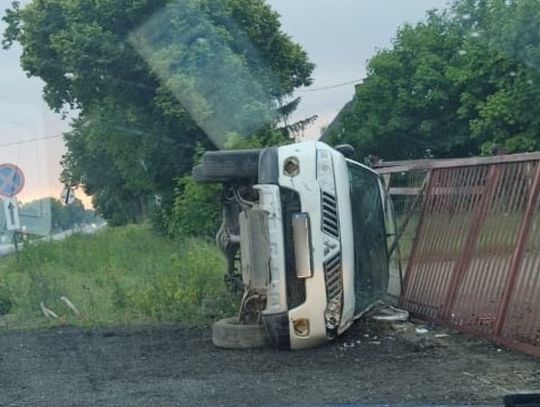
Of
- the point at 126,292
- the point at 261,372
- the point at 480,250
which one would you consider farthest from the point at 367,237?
the point at 126,292

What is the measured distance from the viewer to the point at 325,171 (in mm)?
8234

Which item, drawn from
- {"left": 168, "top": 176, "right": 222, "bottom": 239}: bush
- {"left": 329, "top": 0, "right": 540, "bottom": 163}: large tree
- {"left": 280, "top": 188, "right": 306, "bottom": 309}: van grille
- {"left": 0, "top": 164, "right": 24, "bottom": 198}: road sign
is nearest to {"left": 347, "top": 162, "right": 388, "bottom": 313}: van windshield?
{"left": 280, "top": 188, "right": 306, "bottom": 309}: van grille

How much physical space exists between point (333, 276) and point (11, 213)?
1011cm

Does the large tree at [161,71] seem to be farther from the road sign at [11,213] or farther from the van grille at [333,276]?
the van grille at [333,276]

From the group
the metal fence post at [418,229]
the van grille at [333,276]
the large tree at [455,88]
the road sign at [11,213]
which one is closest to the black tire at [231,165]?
the van grille at [333,276]

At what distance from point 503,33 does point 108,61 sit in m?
11.6

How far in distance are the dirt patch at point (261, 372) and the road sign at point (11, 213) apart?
7.12m

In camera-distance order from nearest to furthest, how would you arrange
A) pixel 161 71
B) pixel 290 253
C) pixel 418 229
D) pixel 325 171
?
pixel 290 253
pixel 325 171
pixel 418 229
pixel 161 71

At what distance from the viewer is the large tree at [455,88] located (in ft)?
86.6

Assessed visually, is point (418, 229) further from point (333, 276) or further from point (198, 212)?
point (198, 212)

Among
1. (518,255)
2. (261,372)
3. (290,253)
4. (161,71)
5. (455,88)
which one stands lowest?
(261,372)

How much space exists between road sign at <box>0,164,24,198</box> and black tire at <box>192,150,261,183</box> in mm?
8319

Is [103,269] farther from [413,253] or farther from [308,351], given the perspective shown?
[308,351]

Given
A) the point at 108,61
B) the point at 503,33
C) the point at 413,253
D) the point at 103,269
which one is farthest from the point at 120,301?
the point at 503,33
